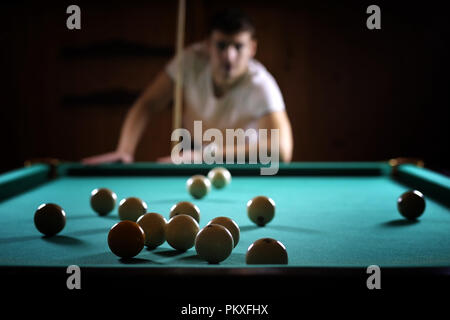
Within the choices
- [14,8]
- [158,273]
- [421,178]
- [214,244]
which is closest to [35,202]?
[214,244]

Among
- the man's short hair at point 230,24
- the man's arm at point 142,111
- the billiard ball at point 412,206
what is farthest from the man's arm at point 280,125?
the billiard ball at point 412,206

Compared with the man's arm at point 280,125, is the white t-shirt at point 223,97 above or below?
above

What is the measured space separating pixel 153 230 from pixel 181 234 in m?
0.10

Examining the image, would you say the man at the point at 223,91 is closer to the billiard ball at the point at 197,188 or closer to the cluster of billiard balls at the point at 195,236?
the billiard ball at the point at 197,188

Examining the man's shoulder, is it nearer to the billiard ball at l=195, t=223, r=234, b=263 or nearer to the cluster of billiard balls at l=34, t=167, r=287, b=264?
the cluster of billiard balls at l=34, t=167, r=287, b=264

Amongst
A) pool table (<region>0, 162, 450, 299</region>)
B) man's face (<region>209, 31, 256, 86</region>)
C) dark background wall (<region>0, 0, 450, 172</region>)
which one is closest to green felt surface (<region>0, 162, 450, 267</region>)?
pool table (<region>0, 162, 450, 299</region>)

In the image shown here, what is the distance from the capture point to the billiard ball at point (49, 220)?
5.24 feet

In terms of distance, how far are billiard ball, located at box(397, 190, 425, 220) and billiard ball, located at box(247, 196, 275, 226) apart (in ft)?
1.54

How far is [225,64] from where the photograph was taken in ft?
12.9

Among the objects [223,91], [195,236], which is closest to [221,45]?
[223,91]

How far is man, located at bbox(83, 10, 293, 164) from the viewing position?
3836mm

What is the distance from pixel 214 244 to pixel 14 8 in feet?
16.7

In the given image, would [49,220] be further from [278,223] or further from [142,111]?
[142,111]

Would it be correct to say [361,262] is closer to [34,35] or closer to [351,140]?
[351,140]
